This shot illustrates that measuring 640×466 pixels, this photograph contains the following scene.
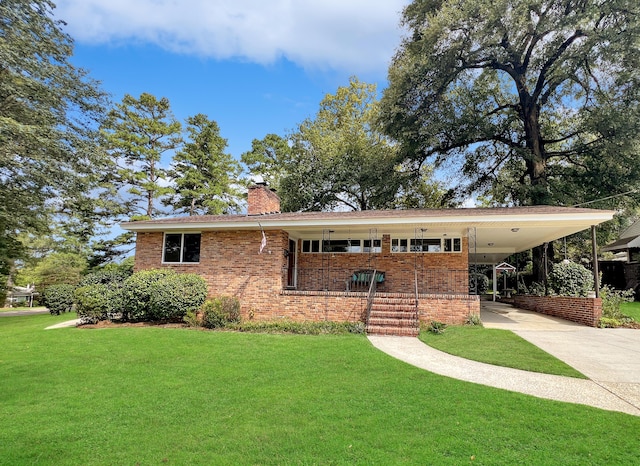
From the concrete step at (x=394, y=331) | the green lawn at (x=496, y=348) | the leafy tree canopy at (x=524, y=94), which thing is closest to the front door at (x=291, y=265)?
the concrete step at (x=394, y=331)

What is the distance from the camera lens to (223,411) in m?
4.72

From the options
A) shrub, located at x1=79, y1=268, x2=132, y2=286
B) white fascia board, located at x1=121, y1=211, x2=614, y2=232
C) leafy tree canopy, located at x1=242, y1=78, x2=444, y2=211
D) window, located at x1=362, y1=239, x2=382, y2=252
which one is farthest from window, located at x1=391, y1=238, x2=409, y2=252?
shrub, located at x1=79, y1=268, x2=132, y2=286

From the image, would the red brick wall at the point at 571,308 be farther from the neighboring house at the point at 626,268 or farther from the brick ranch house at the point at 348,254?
the neighboring house at the point at 626,268

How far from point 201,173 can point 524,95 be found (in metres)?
22.9

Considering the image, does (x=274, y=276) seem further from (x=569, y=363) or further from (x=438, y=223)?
(x=569, y=363)

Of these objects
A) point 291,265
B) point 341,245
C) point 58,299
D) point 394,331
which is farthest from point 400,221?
point 58,299

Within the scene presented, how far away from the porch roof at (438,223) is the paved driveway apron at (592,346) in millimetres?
3093

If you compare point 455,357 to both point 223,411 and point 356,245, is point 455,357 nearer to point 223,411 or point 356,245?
point 223,411

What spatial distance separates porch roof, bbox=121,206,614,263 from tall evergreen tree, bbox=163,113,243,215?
1482cm

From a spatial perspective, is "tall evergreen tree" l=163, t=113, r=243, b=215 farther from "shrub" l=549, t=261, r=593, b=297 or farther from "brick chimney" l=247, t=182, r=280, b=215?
"shrub" l=549, t=261, r=593, b=297

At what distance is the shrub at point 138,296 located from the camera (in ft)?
38.3

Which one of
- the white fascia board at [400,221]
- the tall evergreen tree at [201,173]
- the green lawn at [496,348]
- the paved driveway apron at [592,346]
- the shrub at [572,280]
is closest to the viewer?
the paved driveway apron at [592,346]

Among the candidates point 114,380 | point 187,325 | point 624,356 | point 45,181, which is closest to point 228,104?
point 45,181

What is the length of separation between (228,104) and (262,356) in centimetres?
1365
